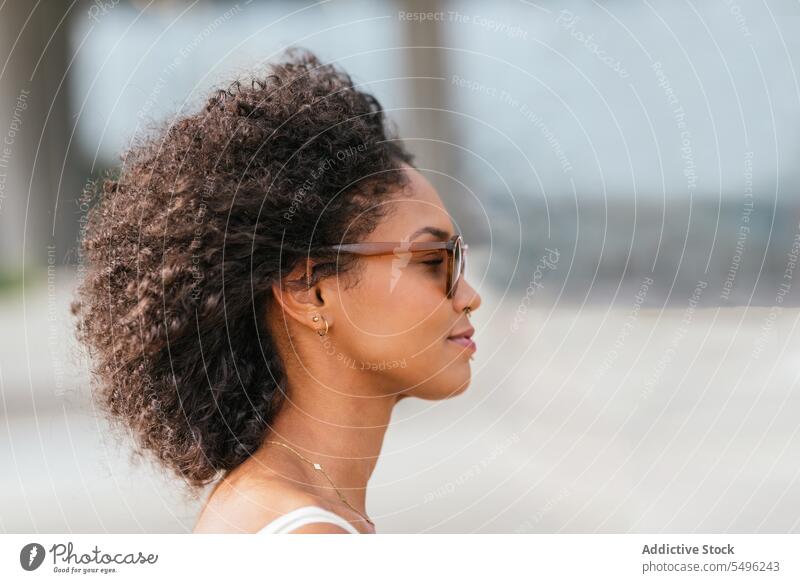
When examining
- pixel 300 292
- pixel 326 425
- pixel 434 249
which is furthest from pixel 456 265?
pixel 326 425

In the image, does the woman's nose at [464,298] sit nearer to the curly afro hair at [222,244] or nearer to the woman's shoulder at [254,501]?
the curly afro hair at [222,244]

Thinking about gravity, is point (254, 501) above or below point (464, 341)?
below

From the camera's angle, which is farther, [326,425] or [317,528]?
[326,425]

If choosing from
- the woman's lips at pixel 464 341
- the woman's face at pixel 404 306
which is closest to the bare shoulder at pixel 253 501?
the woman's face at pixel 404 306

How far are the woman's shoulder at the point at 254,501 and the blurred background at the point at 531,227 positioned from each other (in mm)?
493

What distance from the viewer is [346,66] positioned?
217 cm

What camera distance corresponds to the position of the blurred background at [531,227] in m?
2.27

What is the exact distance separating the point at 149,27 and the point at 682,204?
157 cm

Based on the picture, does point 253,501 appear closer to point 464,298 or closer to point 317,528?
point 317,528

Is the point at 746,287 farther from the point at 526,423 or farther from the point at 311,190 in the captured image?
the point at 311,190

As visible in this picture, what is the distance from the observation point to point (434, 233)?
1.80m

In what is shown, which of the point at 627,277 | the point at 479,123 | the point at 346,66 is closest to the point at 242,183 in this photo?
the point at 346,66

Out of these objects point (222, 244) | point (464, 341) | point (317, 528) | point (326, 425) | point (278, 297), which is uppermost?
point (222, 244)

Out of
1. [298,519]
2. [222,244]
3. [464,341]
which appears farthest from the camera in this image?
[464,341]
